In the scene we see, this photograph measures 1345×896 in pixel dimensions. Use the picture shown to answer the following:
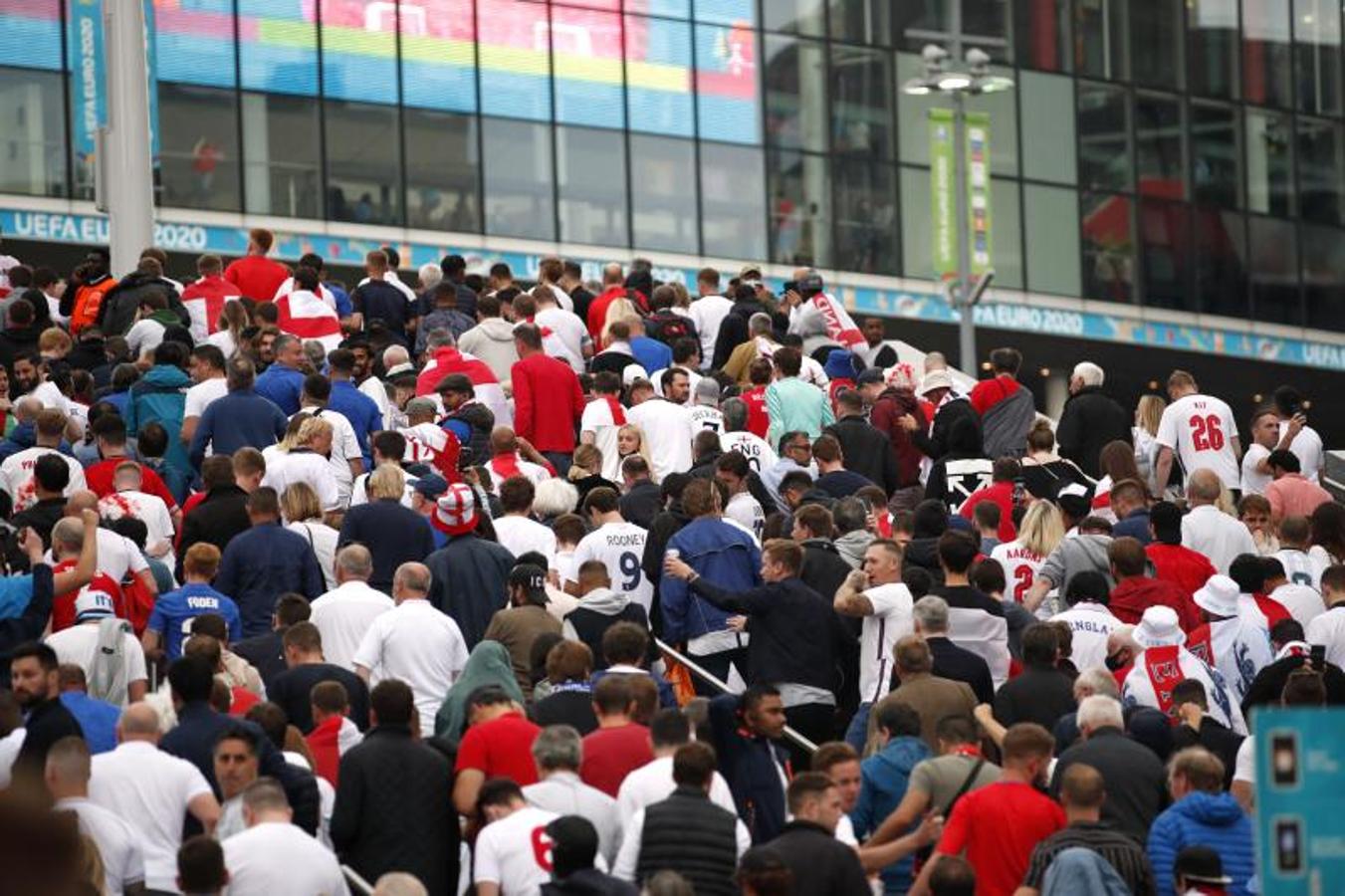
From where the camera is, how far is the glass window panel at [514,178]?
43.1 m

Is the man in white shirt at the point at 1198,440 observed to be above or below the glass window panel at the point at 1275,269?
below

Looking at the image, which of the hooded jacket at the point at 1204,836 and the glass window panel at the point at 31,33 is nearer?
the hooded jacket at the point at 1204,836

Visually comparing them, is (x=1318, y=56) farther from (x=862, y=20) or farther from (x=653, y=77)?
(x=653, y=77)

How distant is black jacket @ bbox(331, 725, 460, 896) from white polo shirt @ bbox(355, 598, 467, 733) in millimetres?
1910

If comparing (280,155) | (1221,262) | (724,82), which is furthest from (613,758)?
(1221,262)

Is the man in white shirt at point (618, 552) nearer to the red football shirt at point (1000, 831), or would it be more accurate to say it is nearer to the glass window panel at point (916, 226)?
the red football shirt at point (1000, 831)

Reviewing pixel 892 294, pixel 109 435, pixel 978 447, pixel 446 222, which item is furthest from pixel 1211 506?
pixel 892 294

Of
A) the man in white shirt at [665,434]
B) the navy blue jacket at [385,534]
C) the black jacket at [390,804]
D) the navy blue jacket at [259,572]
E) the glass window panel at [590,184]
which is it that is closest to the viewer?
the black jacket at [390,804]

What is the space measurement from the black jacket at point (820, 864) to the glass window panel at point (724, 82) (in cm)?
3520

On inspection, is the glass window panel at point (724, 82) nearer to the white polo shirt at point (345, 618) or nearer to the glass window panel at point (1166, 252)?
the glass window panel at point (1166, 252)

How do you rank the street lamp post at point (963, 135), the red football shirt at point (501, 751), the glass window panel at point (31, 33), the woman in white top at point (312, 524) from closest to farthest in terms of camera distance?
the red football shirt at point (501, 751), the woman in white top at point (312, 524), the street lamp post at point (963, 135), the glass window panel at point (31, 33)

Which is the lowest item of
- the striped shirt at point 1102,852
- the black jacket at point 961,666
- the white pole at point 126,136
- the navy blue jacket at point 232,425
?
the striped shirt at point 1102,852

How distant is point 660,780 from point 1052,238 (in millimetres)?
38827

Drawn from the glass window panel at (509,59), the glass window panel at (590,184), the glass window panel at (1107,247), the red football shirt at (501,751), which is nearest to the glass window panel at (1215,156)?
the glass window panel at (1107,247)
